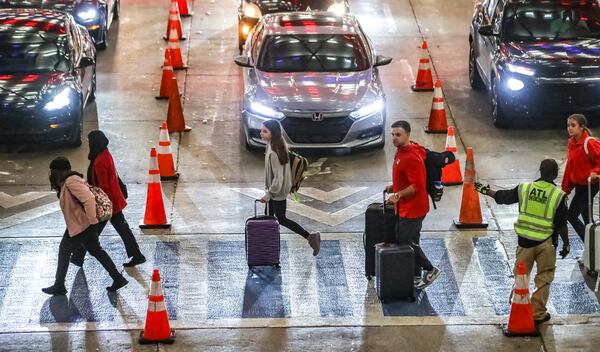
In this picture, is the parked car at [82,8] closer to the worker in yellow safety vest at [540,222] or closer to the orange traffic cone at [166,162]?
the orange traffic cone at [166,162]

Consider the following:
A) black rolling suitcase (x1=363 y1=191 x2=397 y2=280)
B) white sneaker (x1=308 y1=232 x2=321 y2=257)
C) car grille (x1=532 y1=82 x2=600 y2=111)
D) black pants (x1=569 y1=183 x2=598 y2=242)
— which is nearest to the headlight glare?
car grille (x1=532 y1=82 x2=600 y2=111)

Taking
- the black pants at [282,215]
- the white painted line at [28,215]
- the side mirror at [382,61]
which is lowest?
the white painted line at [28,215]

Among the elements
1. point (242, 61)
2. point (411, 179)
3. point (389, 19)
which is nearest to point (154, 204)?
point (411, 179)

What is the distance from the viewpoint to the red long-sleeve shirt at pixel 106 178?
12.9m

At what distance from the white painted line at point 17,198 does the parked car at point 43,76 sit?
4.83 feet

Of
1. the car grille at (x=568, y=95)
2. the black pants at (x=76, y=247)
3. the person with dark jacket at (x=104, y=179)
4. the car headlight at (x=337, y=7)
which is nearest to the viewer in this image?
the black pants at (x=76, y=247)

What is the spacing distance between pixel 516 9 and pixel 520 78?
1.36 meters

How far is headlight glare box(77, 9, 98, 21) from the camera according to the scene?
834 inches

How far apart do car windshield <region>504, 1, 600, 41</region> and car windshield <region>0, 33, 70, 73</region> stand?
607 centimetres

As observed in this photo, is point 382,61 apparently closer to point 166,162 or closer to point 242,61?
point 242,61

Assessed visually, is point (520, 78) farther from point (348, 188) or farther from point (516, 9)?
point (348, 188)

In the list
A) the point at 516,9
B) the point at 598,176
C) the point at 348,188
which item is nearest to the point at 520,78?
the point at 516,9

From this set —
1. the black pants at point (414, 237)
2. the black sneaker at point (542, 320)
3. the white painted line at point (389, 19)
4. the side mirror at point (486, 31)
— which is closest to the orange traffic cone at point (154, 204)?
the black pants at point (414, 237)

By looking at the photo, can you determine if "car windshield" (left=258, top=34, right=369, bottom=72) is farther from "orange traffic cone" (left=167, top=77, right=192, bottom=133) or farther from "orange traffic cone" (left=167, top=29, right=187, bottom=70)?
"orange traffic cone" (left=167, top=29, right=187, bottom=70)
